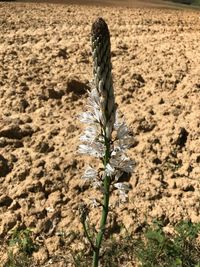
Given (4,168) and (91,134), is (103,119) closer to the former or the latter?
(91,134)

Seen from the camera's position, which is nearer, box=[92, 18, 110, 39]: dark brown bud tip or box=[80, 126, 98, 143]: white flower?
box=[92, 18, 110, 39]: dark brown bud tip

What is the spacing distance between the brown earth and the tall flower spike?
2.94m

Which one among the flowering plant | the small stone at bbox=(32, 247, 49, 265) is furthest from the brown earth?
the flowering plant

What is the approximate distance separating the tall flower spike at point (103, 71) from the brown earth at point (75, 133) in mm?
2937

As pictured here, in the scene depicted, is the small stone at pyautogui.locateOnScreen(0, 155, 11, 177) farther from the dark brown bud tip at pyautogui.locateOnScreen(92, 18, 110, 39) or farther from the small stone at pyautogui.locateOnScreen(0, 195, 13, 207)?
the dark brown bud tip at pyautogui.locateOnScreen(92, 18, 110, 39)

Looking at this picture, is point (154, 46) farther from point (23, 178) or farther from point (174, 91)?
point (23, 178)

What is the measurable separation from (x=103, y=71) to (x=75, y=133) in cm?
449

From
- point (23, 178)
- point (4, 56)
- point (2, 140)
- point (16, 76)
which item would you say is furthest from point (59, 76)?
point (23, 178)

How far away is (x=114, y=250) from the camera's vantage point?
6.48 meters

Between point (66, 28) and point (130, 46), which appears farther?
point (66, 28)

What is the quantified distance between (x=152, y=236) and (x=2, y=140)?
2725 mm

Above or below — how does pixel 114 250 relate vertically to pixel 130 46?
below

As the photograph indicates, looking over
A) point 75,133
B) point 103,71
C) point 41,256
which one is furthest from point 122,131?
point 75,133

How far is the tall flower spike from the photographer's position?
3.69 metres
